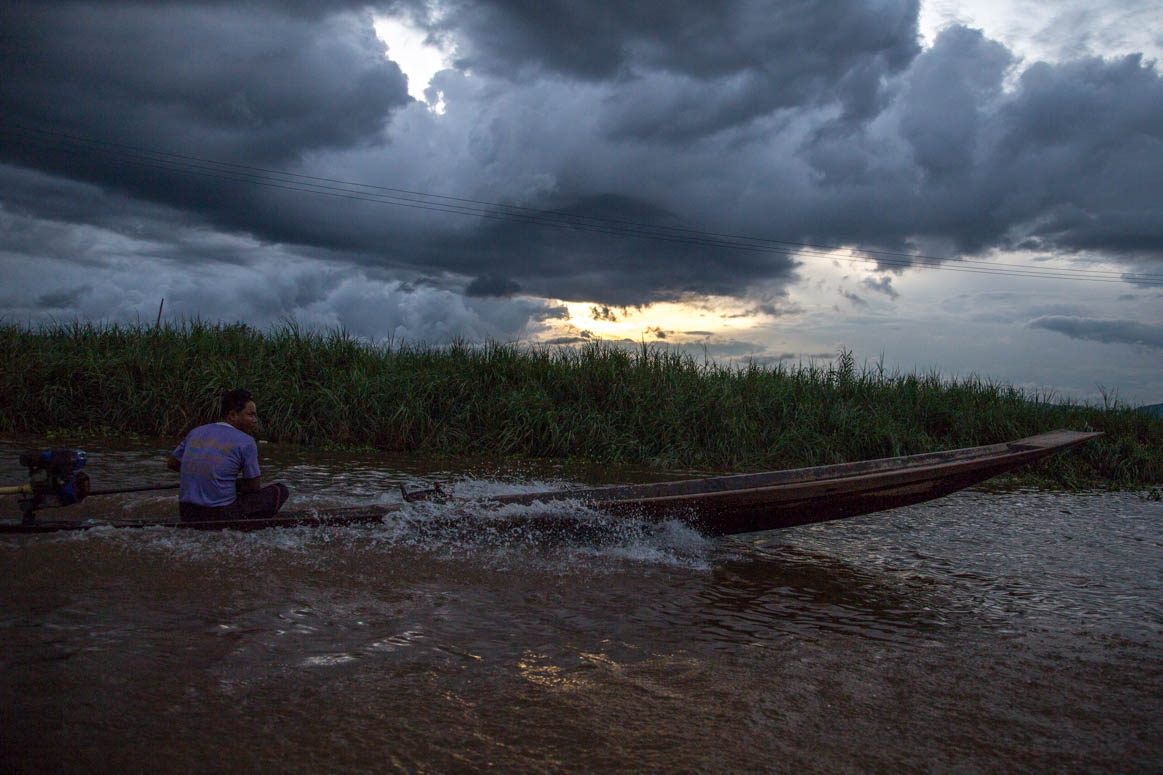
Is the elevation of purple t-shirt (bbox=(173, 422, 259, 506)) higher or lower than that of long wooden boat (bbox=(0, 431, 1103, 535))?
higher

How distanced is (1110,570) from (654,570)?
3.54 metres

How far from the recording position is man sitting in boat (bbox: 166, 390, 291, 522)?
4.97 m

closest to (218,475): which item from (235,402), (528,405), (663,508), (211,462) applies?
(211,462)

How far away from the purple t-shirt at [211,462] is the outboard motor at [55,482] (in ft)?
1.87

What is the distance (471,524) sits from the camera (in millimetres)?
5168

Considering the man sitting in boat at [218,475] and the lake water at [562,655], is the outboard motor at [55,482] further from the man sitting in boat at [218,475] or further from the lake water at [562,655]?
the man sitting in boat at [218,475]

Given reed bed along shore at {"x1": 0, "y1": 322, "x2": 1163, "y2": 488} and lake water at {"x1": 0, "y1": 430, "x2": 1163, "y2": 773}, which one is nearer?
lake water at {"x1": 0, "y1": 430, "x2": 1163, "y2": 773}

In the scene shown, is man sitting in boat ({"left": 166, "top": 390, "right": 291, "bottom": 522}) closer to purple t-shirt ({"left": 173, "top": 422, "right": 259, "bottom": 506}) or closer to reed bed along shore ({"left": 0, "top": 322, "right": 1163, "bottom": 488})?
purple t-shirt ({"left": 173, "top": 422, "right": 259, "bottom": 506})

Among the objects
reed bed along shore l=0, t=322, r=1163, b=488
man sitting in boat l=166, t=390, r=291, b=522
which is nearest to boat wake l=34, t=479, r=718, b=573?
man sitting in boat l=166, t=390, r=291, b=522

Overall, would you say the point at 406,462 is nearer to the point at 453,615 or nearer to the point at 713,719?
the point at 453,615

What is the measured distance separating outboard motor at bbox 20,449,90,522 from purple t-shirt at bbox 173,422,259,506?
569 millimetres

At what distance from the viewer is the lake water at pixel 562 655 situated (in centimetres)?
252

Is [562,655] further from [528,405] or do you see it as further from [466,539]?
[528,405]

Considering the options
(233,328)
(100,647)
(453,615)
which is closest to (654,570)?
(453,615)
